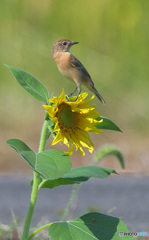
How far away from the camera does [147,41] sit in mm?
8141

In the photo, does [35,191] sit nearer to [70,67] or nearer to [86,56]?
[70,67]

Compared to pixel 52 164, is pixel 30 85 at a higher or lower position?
higher

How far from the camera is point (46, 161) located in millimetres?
2533

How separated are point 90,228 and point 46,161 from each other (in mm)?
447

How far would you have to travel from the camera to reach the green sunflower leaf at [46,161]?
243cm

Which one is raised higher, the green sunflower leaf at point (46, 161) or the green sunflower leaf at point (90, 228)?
the green sunflower leaf at point (46, 161)

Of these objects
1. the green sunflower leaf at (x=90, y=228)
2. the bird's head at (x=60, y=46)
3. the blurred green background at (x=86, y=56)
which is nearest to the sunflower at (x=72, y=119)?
the green sunflower leaf at (x=90, y=228)

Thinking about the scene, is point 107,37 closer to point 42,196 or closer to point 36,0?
point 36,0

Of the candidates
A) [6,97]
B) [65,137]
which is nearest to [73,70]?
[65,137]

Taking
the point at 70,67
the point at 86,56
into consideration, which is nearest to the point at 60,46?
the point at 70,67

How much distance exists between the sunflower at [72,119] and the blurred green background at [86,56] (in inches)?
167

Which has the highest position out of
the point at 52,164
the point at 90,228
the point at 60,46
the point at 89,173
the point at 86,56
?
the point at 60,46

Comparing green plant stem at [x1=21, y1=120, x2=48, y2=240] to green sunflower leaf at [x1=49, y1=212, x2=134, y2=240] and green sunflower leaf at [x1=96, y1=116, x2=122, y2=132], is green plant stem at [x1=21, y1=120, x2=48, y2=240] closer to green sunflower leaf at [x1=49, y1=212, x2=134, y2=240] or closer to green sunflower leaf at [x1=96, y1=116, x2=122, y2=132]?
green sunflower leaf at [x1=49, y1=212, x2=134, y2=240]

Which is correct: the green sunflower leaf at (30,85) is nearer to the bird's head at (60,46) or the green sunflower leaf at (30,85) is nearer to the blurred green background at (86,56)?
the bird's head at (60,46)
